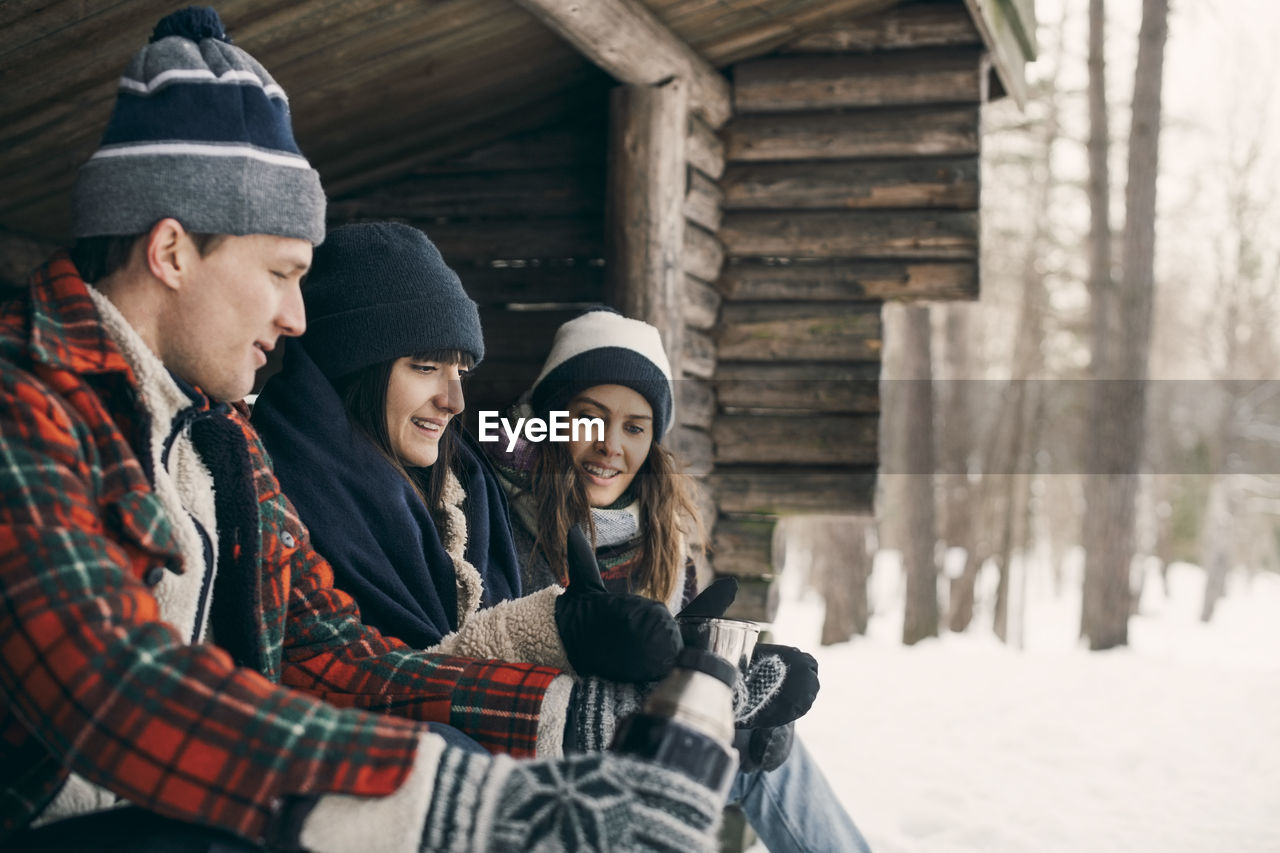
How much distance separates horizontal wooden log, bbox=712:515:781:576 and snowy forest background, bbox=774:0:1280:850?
0.09 m

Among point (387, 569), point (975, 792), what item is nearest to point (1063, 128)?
point (975, 792)

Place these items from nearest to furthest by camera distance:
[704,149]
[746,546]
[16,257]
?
[16,257], [704,149], [746,546]

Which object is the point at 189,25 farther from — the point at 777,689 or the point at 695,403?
the point at 695,403

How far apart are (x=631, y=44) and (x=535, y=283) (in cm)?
142

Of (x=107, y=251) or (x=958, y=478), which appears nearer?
(x=107, y=251)

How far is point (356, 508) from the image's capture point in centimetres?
235

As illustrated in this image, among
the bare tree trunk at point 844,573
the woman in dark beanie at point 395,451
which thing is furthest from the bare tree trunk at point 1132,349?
the woman in dark beanie at point 395,451

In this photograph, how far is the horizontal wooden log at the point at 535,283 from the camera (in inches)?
218

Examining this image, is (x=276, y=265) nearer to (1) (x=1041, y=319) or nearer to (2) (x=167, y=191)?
(2) (x=167, y=191)

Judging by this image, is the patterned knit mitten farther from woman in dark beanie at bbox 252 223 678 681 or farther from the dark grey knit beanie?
the dark grey knit beanie

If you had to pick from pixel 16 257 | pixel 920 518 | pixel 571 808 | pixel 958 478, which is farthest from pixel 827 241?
pixel 958 478

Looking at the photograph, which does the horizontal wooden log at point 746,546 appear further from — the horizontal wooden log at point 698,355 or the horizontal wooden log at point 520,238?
the horizontal wooden log at point 520,238

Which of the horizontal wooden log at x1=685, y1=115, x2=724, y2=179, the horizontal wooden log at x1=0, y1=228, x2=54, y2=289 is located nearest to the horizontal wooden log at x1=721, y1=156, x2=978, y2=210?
the horizontal wooden log at x1=685, y1=115, x2=724, y2=179

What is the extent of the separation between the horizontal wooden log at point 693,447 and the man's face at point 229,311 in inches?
133
